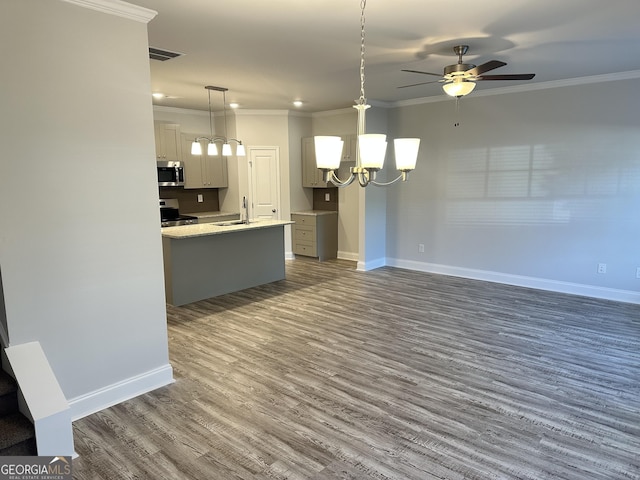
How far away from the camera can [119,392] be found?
288cm

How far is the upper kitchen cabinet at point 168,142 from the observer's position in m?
6.64

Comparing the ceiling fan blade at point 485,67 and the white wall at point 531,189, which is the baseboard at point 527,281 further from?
the ceiling fan blade at point 485,67

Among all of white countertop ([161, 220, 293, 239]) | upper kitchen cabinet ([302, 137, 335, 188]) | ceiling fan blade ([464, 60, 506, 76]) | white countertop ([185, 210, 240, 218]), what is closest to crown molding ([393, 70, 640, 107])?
upper kitchen cabinet ([302, 137, 335, 188])

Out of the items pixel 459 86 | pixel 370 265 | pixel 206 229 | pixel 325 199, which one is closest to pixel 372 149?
pixel 459 86

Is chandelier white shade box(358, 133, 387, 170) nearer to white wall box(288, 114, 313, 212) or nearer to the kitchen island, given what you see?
the kitchen island

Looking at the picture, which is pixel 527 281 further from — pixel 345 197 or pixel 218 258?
pixel 218 258

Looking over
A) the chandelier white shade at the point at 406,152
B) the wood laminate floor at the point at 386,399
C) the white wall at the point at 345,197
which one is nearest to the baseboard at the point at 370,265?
the white wall at the point at 345,197

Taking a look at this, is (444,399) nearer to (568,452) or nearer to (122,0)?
(568,452)

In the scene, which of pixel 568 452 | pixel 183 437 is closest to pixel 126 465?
pixel 183 437

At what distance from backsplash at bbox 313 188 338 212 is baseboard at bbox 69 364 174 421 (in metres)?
5.21

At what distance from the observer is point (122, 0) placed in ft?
8.55

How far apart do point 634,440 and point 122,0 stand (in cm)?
417

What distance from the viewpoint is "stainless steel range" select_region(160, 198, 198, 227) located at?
22.1ft

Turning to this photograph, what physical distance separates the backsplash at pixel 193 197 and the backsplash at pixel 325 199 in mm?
1926
